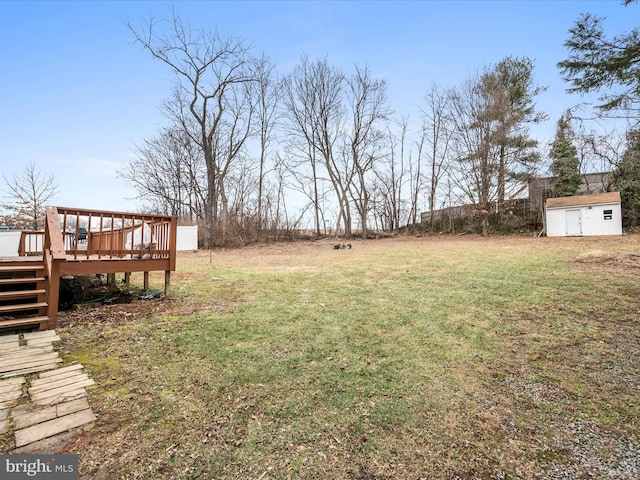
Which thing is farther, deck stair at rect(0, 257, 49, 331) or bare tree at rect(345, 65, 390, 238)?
bare tree at rect(345, 65, 390, 238)

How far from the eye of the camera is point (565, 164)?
1786 cm

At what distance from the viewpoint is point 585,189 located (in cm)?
1836

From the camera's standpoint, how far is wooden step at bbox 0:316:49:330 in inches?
126

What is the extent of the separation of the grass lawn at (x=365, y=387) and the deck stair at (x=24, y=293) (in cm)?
33

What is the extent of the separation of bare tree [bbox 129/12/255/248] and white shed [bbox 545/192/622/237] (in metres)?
19.9

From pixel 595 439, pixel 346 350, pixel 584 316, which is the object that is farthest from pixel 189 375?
pixel 584 316

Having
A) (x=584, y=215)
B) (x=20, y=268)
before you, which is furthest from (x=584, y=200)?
(x=20, y=268)

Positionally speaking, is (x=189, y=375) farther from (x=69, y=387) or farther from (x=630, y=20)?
(x=630, y=20)

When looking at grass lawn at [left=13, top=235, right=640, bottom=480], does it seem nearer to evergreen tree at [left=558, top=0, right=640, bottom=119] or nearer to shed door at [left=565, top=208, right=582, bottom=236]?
evergreen tree at [left=558, top=0, right=640, bottom=119]

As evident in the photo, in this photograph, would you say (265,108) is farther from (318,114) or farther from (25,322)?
(25,322)

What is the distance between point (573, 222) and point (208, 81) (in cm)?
2258

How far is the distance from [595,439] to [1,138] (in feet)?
63.3

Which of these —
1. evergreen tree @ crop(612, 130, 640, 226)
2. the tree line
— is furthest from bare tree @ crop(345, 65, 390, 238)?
evergreen tree @ crop(612, 130, 640, 226)

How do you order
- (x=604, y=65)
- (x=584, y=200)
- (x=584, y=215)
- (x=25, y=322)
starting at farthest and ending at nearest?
(x=584, y=200)
(x=584, y=215)
(x=604, y=65)
(x=25, y=322)
